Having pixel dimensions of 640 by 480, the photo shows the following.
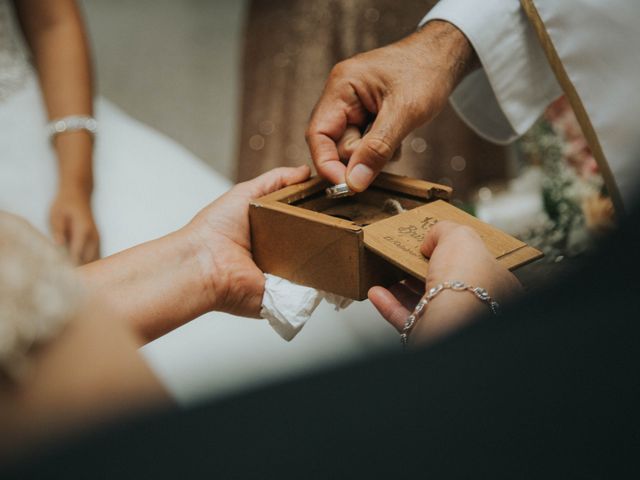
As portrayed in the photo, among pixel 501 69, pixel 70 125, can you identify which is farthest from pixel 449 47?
pixel 70 125

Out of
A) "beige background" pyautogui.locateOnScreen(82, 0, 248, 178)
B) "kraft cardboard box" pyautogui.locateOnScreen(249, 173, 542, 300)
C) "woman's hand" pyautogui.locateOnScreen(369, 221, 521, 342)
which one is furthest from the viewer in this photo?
"beige background" pyautogui.locateOnScreen(82, 0, 248, 178)

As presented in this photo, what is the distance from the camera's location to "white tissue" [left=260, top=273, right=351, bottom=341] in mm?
825

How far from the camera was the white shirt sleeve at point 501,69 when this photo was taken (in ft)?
3.36

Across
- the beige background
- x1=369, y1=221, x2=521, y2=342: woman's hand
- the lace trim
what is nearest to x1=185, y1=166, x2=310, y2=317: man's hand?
x1=369, y1=221, x2=521, y2=342: woman's hand

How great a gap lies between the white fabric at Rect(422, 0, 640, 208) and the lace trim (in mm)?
749

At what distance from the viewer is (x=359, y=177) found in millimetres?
824

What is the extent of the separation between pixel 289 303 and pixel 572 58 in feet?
1.71

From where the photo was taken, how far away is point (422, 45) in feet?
3.24

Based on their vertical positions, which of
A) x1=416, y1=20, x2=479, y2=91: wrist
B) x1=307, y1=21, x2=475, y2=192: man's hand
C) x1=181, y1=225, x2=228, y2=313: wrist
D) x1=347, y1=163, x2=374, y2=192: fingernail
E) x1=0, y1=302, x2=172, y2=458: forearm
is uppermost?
x1=416, y1=20, x2=479, y2=91: wrist

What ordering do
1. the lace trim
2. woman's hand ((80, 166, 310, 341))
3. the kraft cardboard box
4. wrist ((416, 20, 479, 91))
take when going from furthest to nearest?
1. the lace trim
2. wrist ((416, 20, 479, 91))
3. woman's hand ((80, 166, 310, 341))
4. the kraft cardboard box

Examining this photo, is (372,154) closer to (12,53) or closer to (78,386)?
(78,386)

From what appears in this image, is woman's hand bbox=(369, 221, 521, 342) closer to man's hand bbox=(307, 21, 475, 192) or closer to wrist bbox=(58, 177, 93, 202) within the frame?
man's hand bbox=(307, 21, 475, 192)

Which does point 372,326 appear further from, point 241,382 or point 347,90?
point 241,382

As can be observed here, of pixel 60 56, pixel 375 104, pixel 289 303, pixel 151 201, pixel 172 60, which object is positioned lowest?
pixel 289 303
